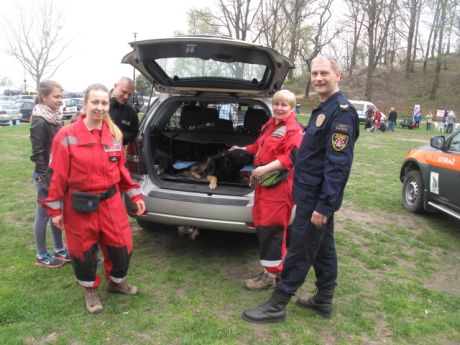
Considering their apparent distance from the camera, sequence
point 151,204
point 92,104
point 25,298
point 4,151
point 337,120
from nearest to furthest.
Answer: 1. point 337,120
2. point 92,104
3. point 25,298
4. point 151,204
5. point 4,151

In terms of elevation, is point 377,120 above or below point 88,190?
above

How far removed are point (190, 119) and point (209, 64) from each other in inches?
50.1

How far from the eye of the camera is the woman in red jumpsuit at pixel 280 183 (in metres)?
3.17

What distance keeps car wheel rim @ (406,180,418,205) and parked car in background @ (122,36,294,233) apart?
2635 millimetres

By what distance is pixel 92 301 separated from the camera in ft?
10.0

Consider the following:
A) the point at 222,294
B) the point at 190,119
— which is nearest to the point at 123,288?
the point at 222,294

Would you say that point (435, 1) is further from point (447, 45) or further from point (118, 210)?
point (118, 210)

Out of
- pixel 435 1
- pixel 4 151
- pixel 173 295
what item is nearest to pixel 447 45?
pixel 435 1

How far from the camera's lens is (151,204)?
370 cm

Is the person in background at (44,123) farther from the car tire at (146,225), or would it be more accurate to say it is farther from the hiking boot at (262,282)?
the hiking boot at (262,282)

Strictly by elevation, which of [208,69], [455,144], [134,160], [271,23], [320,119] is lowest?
[134,160]

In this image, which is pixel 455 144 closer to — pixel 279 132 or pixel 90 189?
pixel 279 132

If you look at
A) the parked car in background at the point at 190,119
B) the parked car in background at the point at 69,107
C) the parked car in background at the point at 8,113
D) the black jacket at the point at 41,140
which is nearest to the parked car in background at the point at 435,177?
the parked car in background at the point at 190,119

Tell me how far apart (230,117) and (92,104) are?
2.75m
